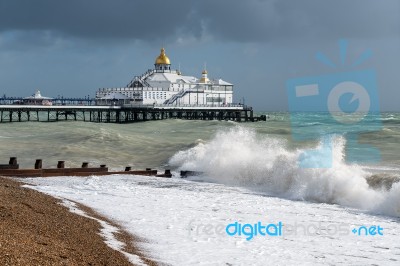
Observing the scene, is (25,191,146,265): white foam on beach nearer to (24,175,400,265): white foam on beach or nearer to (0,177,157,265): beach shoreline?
(0,177,157,265): beach shoreline

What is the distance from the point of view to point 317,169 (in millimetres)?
14867

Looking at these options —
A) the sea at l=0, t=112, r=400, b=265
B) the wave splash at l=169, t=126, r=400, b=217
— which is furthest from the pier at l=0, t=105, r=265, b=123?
the sea at l=0, t=112, r=400, b=265

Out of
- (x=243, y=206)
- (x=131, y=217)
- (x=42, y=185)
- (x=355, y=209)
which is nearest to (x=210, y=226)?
(x=131, y=217)

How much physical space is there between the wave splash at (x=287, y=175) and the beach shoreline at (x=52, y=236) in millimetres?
5470

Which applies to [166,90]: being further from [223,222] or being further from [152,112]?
[223,222]

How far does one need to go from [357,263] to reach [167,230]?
9.66 feet

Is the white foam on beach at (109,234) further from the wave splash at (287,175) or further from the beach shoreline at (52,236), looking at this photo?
the wave splash at (287,175)

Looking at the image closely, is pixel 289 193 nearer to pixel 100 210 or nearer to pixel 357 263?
pixel 100 210

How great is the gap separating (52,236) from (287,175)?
899 cm

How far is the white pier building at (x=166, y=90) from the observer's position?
8519 centimetres

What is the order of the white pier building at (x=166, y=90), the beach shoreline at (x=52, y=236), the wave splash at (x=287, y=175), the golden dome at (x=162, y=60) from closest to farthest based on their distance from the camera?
the beach shoreline at (x=52, y=236), the wave splash at (x=287, y=175), the white pier building at (x=166, y=90), the golden dome at (x=162, y=60)

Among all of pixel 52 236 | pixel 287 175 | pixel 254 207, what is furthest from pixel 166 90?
pixel 52 236

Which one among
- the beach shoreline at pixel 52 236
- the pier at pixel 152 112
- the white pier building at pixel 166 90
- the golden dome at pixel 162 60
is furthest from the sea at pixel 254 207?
the golden dome at pixel 162 60

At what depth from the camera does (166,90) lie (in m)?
87.9
